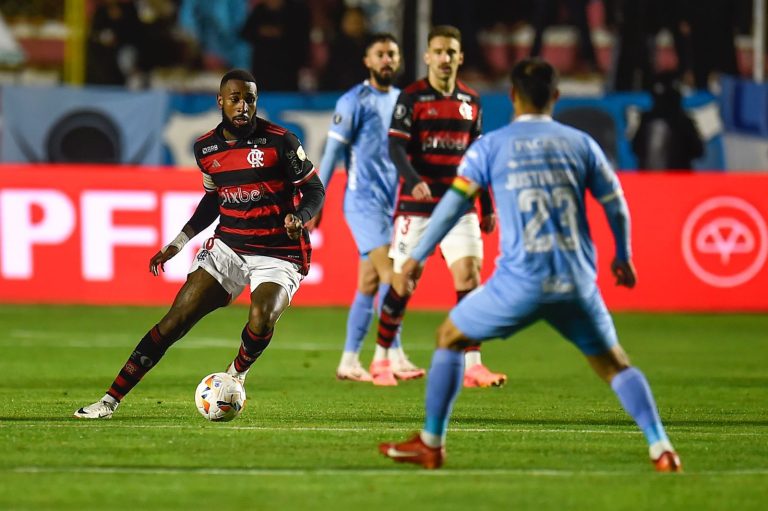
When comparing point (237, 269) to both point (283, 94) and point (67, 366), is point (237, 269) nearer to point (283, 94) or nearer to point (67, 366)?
point (67, 366)

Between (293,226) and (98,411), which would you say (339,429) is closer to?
(293,226)

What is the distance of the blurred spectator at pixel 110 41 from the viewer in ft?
66.8

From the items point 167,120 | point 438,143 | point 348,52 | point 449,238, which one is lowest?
point 167,120

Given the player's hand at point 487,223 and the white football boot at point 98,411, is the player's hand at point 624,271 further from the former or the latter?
the player's hand at point 487,223

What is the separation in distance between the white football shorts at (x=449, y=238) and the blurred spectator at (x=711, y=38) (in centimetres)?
984

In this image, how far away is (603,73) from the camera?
21.3m

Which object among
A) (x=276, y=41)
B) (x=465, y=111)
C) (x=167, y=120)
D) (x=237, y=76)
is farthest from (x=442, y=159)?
(x=276, y=41)

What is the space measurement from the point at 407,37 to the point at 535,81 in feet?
41.3

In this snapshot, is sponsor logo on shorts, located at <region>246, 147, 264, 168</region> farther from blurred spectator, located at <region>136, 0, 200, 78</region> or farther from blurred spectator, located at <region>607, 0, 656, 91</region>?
blurred spectator, located at <region>136, 0, 200, 78</region>

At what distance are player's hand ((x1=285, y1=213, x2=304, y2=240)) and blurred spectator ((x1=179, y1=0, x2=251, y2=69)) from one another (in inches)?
469

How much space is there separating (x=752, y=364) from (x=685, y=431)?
4546mm

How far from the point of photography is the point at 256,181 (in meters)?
9.03

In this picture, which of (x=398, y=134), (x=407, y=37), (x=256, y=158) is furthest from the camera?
(x=407, y=37)

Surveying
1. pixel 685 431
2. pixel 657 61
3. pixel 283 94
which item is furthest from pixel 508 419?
pixel 657 61
